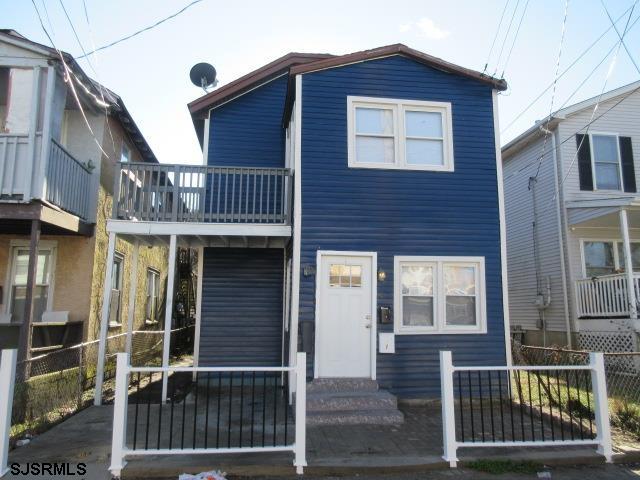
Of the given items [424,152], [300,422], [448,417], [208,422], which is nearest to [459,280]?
[424,152]

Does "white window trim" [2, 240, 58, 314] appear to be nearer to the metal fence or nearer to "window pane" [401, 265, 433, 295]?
"window pane" [401, 265, 433, 295]

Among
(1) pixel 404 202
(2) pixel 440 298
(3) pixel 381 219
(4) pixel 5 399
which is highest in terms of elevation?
(1) pixel 404 202

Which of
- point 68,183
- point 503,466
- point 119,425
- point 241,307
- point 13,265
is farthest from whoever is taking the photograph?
point 13,265

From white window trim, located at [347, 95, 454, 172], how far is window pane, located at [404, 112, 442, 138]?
0.24 ft

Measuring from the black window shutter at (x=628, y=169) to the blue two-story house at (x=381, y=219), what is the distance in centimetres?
684

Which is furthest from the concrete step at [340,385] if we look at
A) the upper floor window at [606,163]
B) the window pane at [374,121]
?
the upper floor window at [606,163]

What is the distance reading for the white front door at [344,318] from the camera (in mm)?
8031

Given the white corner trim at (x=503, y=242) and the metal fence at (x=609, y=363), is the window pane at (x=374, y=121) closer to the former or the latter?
the white corner trim at (x=503, y=242)

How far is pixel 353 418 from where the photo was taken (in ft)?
22.9

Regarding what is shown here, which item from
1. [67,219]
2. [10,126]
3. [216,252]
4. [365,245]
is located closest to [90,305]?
[67,219]

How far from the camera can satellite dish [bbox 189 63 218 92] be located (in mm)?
12977

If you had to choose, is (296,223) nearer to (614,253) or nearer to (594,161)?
(594,161)

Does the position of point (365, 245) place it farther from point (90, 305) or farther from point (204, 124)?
point (90, 305)

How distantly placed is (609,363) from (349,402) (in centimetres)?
770
